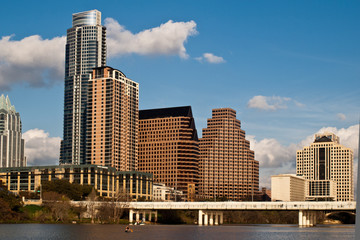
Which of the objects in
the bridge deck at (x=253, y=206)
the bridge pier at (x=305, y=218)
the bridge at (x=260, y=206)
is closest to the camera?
the bridge deck at (x=253, y=206)

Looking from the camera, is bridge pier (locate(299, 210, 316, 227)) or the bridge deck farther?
bridge pier (locate(299, 210, 316, 227))

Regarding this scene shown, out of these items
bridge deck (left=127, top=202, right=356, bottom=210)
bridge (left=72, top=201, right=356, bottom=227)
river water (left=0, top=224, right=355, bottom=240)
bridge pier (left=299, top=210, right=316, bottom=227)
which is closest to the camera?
river water (left=0, top=224, right=355, bottom=240)

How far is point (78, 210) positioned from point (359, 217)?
16951 cm

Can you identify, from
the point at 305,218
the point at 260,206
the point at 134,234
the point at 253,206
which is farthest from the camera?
the point at 305,218

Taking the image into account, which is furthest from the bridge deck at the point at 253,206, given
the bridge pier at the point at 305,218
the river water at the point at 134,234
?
the river water at the point at 134,234

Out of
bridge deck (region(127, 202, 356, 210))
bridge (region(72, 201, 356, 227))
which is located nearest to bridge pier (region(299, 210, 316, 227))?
bridge (region(72, 201, 356, 227))

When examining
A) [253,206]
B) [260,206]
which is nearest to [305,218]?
[260,206]

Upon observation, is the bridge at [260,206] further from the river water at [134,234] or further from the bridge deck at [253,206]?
the river water at [134,234]

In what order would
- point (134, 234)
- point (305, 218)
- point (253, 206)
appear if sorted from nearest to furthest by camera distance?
point (134, 234) → point (253, 206) → point (305, 218)

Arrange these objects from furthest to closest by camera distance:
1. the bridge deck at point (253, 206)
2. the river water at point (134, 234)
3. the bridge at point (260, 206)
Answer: the bridge at point (260, 206)
the bridge deck at point (253, 206)
the river water at point (134, 234)

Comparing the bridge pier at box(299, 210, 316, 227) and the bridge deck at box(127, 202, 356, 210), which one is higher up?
the bridge deck at box(127, 202, 356, 210)

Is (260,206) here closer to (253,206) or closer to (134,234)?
(253,206)

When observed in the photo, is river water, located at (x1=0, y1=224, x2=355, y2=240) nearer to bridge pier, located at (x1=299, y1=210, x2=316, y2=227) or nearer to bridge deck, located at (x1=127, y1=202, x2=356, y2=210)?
bridge deck, located at (x1=127, y1=202, x2=356, y2=210)

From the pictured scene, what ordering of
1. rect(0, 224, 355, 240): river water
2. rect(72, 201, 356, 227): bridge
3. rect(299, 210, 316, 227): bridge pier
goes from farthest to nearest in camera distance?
rect(299, 210, 316, 227): bridge pier → rect(72, 201, 356, 227): bridge → rect(0, 224, 355, 240): river water
